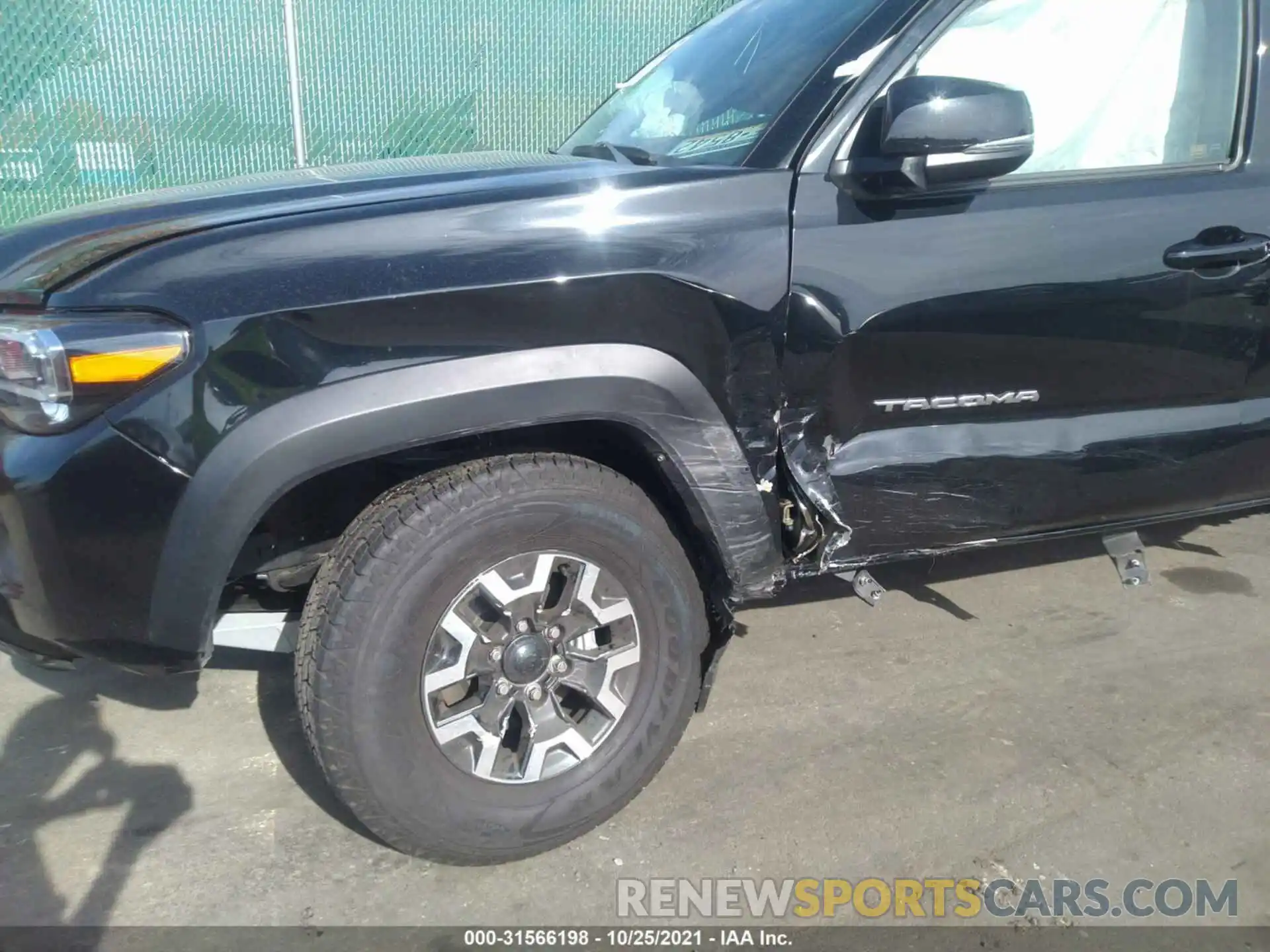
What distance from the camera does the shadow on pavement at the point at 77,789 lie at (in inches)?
79.4

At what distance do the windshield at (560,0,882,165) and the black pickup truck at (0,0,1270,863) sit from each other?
2cm

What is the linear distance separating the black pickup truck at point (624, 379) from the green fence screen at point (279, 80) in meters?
5.69

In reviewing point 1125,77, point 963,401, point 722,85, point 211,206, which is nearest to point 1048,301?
point 963,401

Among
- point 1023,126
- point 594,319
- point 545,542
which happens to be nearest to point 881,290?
point 1023,126

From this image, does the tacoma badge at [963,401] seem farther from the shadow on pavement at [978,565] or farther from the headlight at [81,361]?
the headlight at [81,361]

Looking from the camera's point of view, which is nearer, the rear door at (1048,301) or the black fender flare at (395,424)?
the black fender flare at (395,424)

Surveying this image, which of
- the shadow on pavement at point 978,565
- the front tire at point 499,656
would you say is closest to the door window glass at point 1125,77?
the shadow on pavement at point 978,565

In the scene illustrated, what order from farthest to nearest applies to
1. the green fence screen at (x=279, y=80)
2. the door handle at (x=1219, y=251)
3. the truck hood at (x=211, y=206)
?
the green fence screen at (x=279, y=80)
the door handle at (x=1219, y=251)
the truck hood at (x=211, y=206)

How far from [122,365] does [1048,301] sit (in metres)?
2.01

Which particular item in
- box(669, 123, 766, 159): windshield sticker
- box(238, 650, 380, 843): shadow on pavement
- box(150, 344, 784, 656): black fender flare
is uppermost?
box(669, 123, 766, 159): windshield sticker

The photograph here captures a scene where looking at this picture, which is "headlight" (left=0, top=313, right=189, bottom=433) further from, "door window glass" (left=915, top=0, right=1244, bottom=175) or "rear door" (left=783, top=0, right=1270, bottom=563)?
"door window glass" (left=915, top=0, right=1244, bottom=175)

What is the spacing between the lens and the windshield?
2.28 metres

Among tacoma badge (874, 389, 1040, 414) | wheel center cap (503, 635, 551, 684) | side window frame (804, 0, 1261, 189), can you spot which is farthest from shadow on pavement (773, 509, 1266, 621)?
wheel center cap (503, 635, 551, 684)

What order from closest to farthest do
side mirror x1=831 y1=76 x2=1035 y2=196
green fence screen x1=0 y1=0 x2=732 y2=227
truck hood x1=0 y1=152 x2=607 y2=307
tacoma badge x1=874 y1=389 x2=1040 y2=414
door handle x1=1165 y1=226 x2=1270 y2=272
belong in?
truck hood x1=0 y1=152 x2=607 y2=307 → side mirror x1=831 y1=76 x2=1035 y2=196 → tacoma badge x1=874 y1=389 x2=1040 y2=414 → door handle x1=1165 y1=226 x2=1270 y2=272 → green fence screen x1=0 y1=0 x2=732 y2=227
